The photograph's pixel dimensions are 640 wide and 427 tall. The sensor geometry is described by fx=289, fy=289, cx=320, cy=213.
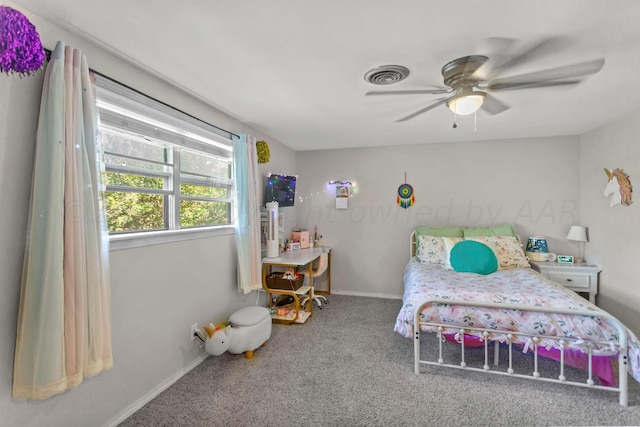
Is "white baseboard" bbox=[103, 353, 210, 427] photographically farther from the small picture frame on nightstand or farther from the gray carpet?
the small picture frame on nightstand

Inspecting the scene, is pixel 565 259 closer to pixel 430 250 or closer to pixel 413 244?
pixel 430 250

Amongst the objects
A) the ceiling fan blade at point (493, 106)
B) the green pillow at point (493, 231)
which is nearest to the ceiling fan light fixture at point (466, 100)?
the ceiling fan blade at point (493, 106)

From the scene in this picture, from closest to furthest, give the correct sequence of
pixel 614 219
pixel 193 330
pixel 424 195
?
pixel 193 330
pixel 614 219
pixel 424 195

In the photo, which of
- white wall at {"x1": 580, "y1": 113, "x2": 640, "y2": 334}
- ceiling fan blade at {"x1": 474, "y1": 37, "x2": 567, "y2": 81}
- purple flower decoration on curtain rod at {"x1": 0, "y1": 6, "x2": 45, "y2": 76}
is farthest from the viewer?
white wall at {"x1": 580, "y1": 113, "x2": 640, "y2": 334}

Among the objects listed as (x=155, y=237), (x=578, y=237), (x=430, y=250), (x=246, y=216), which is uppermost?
(x=246, y=216)

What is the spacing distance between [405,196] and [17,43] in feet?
12.7

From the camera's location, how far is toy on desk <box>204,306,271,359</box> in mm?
2316

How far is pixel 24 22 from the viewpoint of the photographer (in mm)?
1143

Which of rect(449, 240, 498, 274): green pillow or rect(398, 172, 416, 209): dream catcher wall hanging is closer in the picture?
rect(449, 240, 498, 274): green pillow

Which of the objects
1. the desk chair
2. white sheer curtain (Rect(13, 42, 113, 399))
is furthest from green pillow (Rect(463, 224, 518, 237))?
white sheer curtain (Rect(13, 42, 113, 399))

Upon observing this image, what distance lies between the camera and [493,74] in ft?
6.21

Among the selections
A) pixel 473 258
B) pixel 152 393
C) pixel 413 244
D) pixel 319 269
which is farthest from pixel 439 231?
pixel 152 393

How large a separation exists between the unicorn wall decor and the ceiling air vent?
2646 millimetres

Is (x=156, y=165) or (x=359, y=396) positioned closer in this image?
(x=359, y=396)
